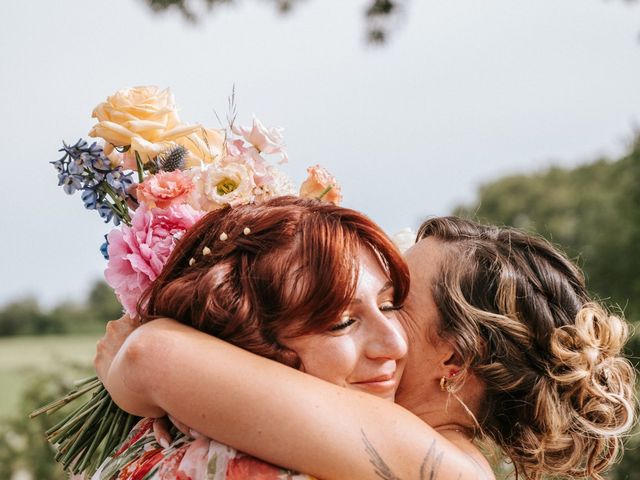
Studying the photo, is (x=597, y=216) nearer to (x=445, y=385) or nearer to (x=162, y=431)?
(x=445, y=385)

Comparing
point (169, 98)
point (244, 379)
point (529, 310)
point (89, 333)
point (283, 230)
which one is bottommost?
point (89, 333)

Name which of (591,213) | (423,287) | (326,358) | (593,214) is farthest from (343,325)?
(591,213)

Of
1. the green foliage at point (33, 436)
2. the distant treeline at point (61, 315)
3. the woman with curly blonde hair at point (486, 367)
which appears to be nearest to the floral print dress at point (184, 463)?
the woman with curly blonde hair at point (486, 367)

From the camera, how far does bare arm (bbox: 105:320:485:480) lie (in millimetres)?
2467

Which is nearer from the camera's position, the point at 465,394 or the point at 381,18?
the point at 465,394

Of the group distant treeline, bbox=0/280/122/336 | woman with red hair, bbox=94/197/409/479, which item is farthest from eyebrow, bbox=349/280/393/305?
distant treeline, bbox=0/280/122/336

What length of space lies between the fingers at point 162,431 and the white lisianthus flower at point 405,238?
3.86ft

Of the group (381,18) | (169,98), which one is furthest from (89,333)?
(169,98)

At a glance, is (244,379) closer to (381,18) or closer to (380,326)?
(380,326)

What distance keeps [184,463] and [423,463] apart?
68 centimetres

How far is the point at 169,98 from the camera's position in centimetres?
349

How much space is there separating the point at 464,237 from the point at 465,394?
56cm

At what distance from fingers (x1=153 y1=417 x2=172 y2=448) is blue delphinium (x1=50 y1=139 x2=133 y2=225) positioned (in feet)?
2.76

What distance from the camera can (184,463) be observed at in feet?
8.64
